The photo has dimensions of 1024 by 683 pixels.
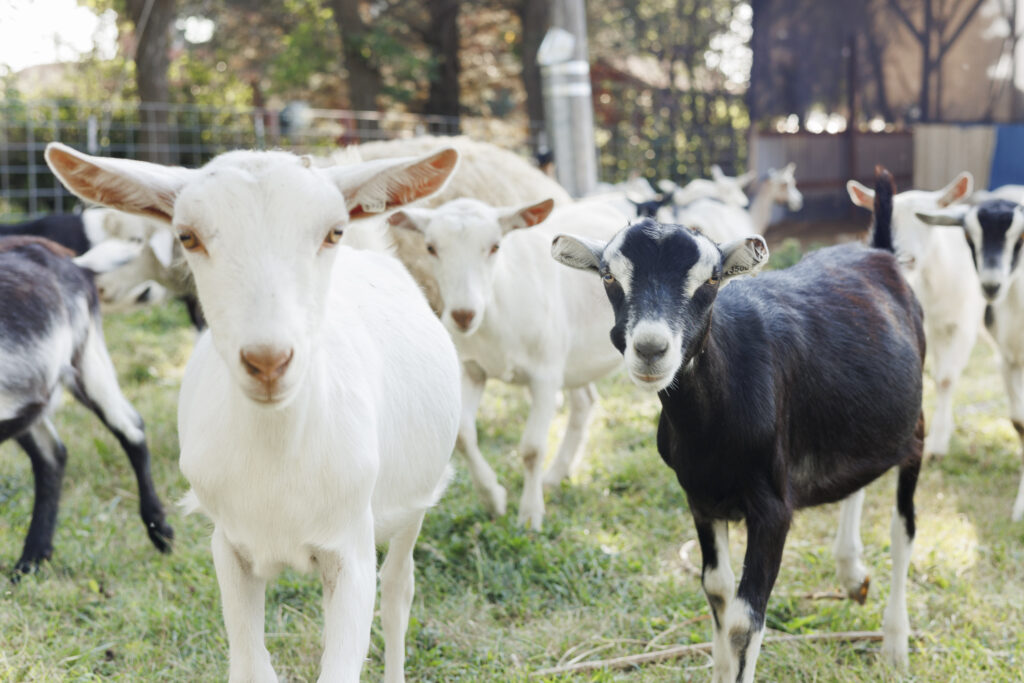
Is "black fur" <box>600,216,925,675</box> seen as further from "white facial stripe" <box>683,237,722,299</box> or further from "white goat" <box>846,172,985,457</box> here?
"white goat" <box>846,172,985,457</box>

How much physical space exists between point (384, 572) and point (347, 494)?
948 mm

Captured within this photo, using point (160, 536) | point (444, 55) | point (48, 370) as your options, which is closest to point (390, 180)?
point (48, 370)

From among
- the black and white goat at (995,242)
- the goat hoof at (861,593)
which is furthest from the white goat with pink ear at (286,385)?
the black and white goat at (995,242)

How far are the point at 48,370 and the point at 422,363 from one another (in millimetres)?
2184

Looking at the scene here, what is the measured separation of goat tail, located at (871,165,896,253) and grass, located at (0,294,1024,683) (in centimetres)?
143

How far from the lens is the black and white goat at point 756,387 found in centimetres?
299

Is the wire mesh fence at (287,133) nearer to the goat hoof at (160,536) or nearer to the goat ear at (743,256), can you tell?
the goat hoof at (160,536)

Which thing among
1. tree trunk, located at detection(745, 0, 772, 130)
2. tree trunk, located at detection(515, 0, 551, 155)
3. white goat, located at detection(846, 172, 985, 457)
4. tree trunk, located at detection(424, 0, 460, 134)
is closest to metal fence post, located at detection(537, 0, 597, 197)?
white goat, located at detection(846, 172, 985, 457)

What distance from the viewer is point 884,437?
368cm

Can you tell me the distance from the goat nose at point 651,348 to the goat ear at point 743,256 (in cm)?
47

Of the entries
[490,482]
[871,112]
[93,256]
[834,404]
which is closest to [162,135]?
[93,256]

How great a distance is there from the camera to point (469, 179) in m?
A: 6.77

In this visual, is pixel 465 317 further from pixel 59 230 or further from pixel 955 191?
pixel 59 230

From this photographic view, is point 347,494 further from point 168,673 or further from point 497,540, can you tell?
point 497,540
